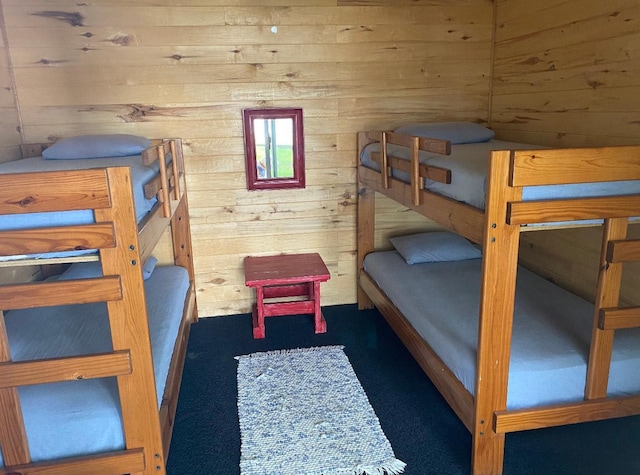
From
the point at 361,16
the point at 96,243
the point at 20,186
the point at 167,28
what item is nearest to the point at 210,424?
the point at 96,243

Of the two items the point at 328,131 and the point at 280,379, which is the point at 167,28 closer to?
the point at 328,131

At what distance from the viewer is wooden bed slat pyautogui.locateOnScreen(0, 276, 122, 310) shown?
140cm

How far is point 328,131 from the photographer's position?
3.26m

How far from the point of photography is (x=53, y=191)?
1360 millimetres

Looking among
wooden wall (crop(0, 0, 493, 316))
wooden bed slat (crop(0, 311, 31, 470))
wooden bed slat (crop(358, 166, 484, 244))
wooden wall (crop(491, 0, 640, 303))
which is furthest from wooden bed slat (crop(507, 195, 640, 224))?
wooden wall (crop(0, 0, 493, 316))

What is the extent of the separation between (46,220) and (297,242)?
6.89 feet

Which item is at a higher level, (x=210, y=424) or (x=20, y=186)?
(x=20, y=186)

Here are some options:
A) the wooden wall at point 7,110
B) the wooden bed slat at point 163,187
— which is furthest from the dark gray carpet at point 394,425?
the wooden wall at point 7,110

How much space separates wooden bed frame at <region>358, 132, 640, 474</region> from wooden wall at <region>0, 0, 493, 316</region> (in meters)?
1.48

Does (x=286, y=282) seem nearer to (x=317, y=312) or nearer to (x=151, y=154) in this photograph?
(x=317, y=312)

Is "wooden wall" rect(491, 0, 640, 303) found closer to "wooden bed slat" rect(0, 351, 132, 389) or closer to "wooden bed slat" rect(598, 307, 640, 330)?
"wooden bed slat" rect(598, 307, 640, 330)

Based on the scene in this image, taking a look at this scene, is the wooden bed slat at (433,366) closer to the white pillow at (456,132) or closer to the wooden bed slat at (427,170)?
the wooden bed slat at (427,170)

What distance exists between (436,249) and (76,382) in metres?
2.08

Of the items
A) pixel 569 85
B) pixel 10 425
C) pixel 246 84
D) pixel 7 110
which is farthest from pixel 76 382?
pixel 569 85
